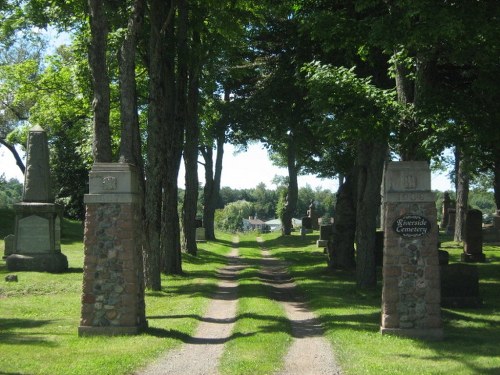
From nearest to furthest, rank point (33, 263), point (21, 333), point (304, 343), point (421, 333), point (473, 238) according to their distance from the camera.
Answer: point (304, 343) < point (421, 333) < point (21, 333) < point (33, 263) < point (473, 238)

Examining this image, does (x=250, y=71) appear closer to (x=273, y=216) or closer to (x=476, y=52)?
(x=476, y=52)

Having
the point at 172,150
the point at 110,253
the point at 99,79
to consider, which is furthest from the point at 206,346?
the point at 172,150

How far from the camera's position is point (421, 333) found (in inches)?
460

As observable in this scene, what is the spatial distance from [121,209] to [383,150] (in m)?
9.23

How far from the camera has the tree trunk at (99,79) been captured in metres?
14.8

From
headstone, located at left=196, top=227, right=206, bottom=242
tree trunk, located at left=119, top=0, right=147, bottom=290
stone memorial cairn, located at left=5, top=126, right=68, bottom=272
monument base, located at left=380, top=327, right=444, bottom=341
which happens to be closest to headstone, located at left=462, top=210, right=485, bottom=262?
tree trunk, located at left=119, top=0, right=147, bottom=290

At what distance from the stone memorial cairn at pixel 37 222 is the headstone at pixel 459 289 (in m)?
12.0

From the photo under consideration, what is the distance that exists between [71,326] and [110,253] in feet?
6.30

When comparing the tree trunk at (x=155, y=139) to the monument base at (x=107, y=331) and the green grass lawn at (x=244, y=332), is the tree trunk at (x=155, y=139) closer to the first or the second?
the green grass lawn at (x=244, y=332)

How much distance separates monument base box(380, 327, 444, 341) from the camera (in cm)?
1164

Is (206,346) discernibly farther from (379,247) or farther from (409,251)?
(379,247)

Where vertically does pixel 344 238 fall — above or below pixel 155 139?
below

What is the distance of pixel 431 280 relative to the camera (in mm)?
11789

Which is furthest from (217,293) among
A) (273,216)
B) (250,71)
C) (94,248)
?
(273,216)
